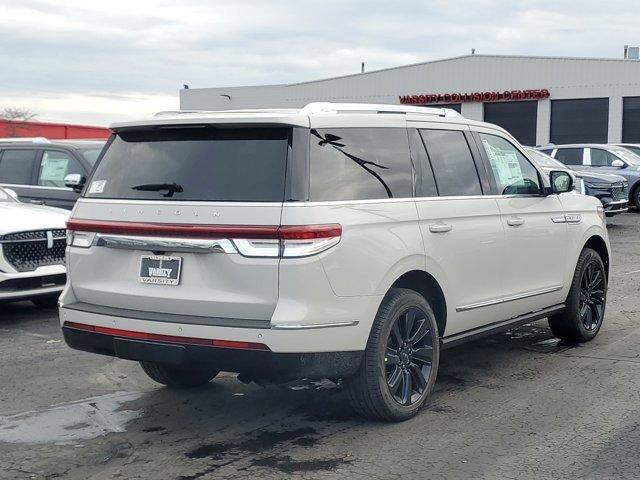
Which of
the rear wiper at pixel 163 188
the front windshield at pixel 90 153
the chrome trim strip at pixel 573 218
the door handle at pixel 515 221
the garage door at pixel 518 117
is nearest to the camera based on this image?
the rear wiper at pixel 163 188

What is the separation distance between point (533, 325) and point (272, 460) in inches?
178

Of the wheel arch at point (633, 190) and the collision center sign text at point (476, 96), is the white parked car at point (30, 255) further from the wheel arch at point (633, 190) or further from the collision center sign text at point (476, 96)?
the collision center sign text at point (476, 96)

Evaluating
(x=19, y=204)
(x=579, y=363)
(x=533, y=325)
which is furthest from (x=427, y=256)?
(x=19, y=204)

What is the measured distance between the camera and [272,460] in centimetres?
482

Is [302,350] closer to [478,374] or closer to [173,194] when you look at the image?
[173,194]

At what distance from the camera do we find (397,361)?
17.8 feet

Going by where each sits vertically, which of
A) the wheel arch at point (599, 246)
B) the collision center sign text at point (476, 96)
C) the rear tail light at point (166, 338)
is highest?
the collision center sign text at point (476, 96)

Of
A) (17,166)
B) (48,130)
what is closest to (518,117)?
(48,130)

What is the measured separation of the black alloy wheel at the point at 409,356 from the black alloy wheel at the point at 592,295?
247cm

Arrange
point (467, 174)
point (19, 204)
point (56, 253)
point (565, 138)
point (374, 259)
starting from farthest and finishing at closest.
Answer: point (565, 138), point (19, 204), point (56, 253), point (467, 174), point (374, 259)

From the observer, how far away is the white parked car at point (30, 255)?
28.7 feet

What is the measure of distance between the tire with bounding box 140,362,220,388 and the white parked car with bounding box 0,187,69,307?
120 inches

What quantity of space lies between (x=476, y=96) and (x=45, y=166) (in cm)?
3488

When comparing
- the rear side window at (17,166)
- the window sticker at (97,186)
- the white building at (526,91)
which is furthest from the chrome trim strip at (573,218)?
the white building at (526,91)
